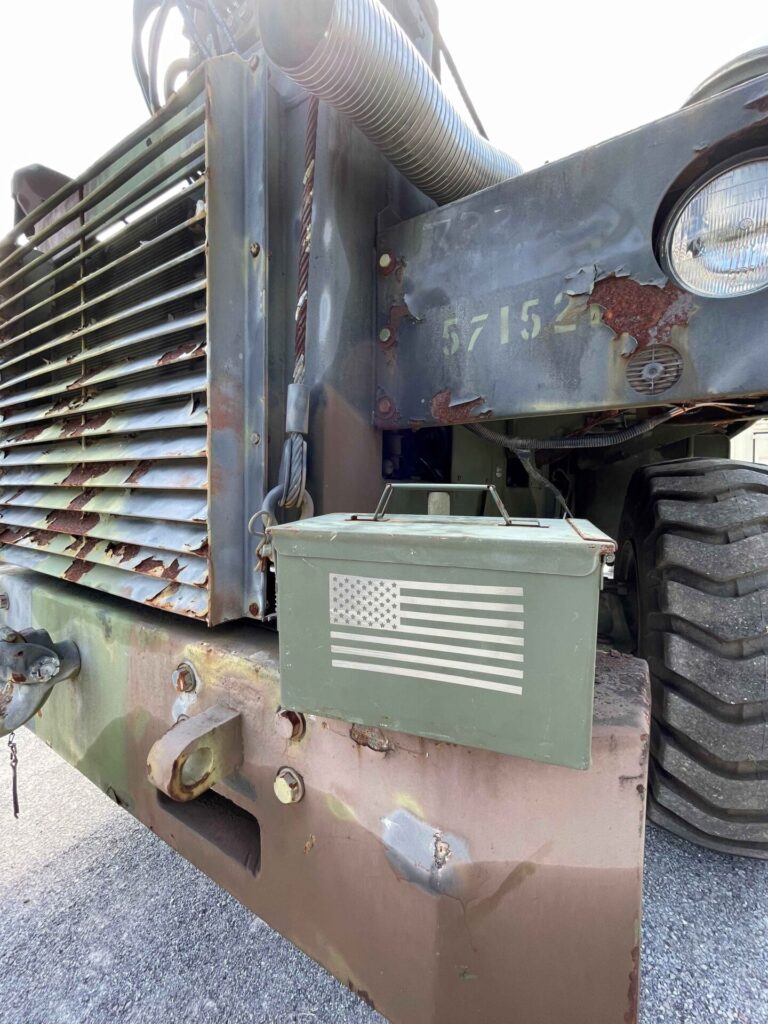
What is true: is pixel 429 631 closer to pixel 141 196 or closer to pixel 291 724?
pixel 291 724

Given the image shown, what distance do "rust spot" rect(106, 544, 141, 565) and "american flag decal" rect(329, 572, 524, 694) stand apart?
0.85 metres

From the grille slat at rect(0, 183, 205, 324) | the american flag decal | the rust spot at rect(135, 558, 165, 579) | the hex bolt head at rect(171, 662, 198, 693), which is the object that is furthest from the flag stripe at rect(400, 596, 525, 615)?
the grille slat at rect(0, 183, 205, 324)

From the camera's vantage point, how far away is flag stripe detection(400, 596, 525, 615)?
706 millimetres

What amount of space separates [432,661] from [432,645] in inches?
1.0

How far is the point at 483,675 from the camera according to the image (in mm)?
734

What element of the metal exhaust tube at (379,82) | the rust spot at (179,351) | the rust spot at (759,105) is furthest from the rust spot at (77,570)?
the rust spot at (759,105)

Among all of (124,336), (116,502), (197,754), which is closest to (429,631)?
(197,754)

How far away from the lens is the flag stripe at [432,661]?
723 mm

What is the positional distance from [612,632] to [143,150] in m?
2.15

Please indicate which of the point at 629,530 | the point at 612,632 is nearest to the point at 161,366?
the point at 629,530

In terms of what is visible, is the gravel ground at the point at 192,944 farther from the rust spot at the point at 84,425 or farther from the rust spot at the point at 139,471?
the rust spot at the point at 84,425

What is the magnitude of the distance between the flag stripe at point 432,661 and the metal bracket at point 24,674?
110cm

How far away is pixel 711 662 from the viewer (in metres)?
1.28

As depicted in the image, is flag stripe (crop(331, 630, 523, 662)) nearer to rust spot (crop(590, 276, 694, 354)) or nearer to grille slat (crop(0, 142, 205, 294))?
rust spot (crop(590, 276, 694, 354))
